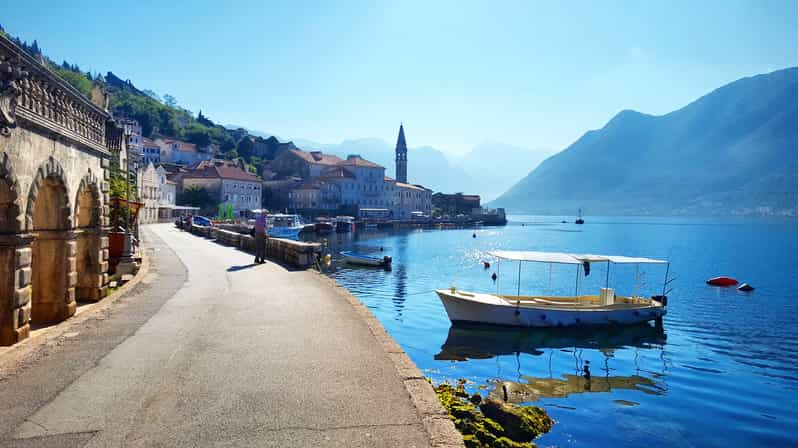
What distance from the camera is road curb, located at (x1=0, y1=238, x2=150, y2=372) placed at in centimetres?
786

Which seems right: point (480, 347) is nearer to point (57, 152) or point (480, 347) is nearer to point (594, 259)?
point (594, 259)

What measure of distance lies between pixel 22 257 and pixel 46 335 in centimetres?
159

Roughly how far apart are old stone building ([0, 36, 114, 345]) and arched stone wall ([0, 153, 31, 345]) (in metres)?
0.01

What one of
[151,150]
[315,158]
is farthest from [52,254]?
[315,158]

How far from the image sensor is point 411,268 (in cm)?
4791

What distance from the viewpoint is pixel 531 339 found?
21.0 metres

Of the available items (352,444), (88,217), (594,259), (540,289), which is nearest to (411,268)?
(540,289)

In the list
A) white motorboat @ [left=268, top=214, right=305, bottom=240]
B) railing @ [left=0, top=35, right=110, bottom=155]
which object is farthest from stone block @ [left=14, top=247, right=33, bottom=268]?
white motorboat @ [left=268, top=214, right=305, bottom=240]

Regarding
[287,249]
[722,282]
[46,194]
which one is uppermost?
[46,194]

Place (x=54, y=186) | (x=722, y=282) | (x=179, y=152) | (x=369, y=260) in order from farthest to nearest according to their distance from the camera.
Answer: (x=179, y=152), (x=369, y=260), (x=722, y=282), (x=54, y=186)

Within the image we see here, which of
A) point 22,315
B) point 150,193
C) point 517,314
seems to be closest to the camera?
point 22,315

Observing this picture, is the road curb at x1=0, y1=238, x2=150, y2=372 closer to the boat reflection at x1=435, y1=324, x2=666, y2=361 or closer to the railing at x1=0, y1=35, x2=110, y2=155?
the railing at x1=0, y1=35, x2=110, y2=155

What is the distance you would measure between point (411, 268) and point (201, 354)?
39479 mm

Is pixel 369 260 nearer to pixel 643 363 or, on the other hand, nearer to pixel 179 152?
pixel 643 363
